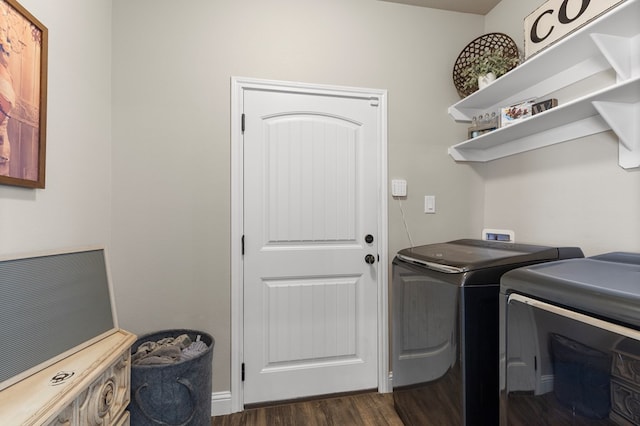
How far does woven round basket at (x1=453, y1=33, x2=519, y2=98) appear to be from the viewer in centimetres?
194

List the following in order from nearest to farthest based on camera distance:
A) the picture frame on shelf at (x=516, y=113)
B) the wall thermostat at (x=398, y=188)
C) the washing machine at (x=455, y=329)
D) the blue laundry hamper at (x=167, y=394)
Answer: the washing machine at (x=455, y=329)
the blue laundry hamper at (x=167, y=394)
the picture frame on shelf at (x=516, y=113)
the wall thermostat at (x=398, y=188)

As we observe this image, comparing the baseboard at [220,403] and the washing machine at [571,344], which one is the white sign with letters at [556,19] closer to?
the washing machine at [571,344]

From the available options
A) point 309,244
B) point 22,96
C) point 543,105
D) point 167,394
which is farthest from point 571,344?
point 22,96

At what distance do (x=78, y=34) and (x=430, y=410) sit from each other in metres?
2.45

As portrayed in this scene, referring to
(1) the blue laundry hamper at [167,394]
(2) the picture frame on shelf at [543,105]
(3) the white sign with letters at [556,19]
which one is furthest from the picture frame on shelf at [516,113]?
(1) the blue laundry hamper at [167,394]

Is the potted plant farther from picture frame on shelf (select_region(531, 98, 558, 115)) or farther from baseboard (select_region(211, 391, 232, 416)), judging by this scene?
baseboard (select_region(211, 391, 232, 416))

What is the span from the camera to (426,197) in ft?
7.05

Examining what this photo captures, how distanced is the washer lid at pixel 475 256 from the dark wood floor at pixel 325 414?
3.11 feet

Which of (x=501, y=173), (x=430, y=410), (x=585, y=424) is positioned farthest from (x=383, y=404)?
(x=501, y=173)

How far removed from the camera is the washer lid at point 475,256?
1304mm

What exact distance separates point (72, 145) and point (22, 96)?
1.12 ft

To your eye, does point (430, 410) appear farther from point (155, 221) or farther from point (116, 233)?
point (116, 233)

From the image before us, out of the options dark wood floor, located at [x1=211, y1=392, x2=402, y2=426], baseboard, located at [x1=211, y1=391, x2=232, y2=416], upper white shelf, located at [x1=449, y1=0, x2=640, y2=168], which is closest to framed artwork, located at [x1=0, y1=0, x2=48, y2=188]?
baseboard, located at [x1=211, y1=391, x2=232, y2=416]

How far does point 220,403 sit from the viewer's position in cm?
182
